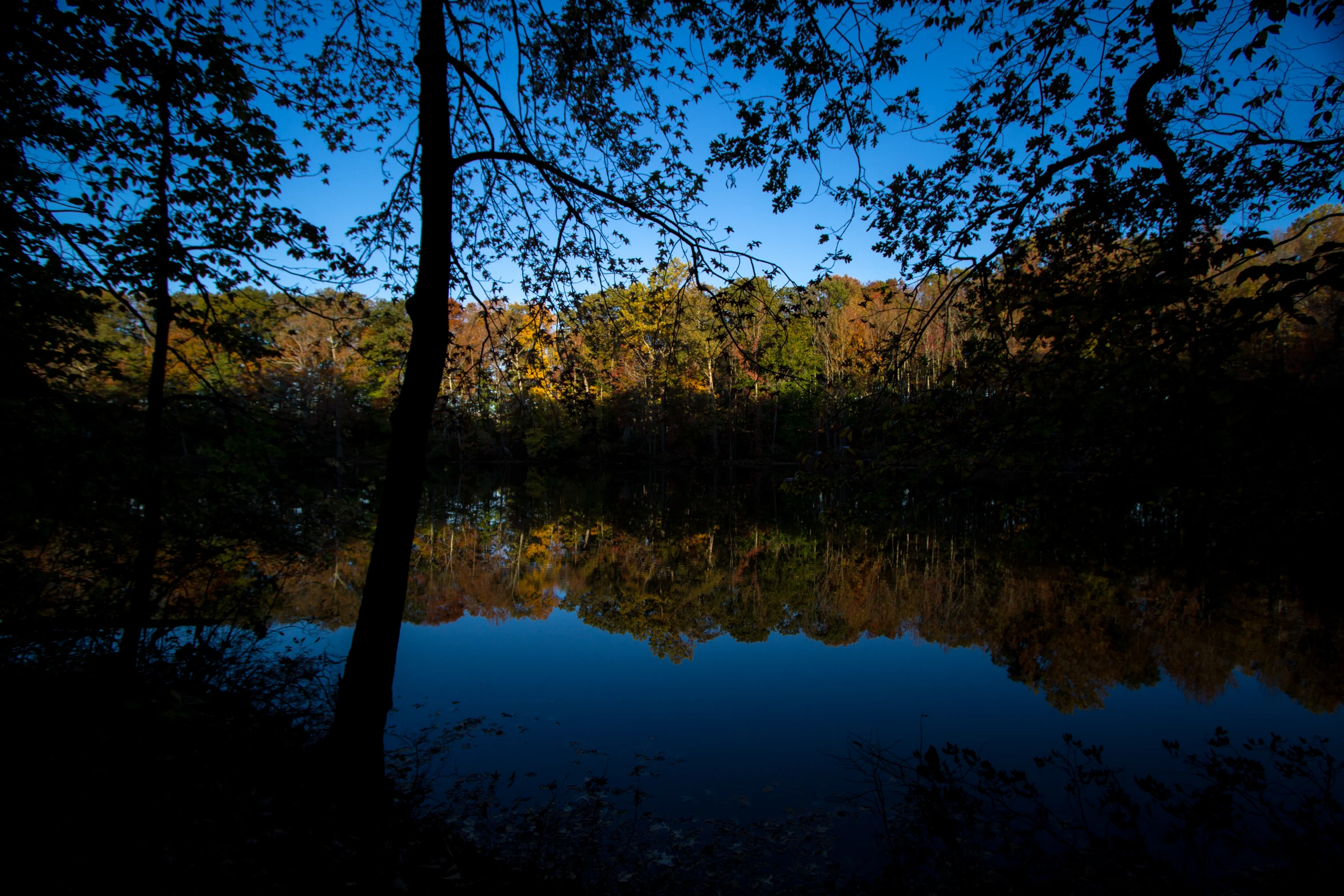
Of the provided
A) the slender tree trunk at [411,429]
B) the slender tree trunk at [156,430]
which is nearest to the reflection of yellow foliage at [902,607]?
the slender tree trunk at [156,430]

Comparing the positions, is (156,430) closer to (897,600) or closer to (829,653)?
(829,653)

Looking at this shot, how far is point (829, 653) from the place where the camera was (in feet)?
26.0

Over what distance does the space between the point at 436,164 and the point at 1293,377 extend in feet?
17.9

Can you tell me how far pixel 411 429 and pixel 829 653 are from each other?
20.3 feet

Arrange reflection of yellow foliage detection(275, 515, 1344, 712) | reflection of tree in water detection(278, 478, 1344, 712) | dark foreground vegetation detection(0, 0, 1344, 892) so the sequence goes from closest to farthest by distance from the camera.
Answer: dark foreground vegetation detection(0, 0, 1344, 892), reflection of yellow foliage detection(275, 515, 1344, 712), reflection of tree in water detection(278, 478, 1344, 712)

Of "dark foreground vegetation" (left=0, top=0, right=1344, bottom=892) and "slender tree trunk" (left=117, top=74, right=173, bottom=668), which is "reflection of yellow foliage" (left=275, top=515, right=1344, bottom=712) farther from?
"slender tree trunk" (left=117, top=74, right=173, bottom=668)

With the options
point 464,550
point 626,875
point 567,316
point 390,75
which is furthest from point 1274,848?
point 464,550

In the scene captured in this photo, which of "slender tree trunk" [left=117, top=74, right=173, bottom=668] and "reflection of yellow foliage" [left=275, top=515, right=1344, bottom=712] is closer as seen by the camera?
"slender tree trunk" [left=117, top=74, right=173, bottom=668]

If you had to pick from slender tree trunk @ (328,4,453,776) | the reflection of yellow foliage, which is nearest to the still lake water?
the reflection of yellow foliage

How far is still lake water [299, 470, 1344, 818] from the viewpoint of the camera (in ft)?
17.9

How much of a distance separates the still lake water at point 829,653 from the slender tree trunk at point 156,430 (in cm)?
253

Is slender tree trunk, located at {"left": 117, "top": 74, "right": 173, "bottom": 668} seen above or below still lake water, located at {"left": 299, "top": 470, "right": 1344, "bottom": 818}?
above

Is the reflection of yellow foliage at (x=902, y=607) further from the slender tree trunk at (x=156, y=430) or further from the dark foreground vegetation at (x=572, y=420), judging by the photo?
the slender tree trunk at (x=156, y=430)

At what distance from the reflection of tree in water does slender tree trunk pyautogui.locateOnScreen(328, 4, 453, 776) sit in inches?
167
